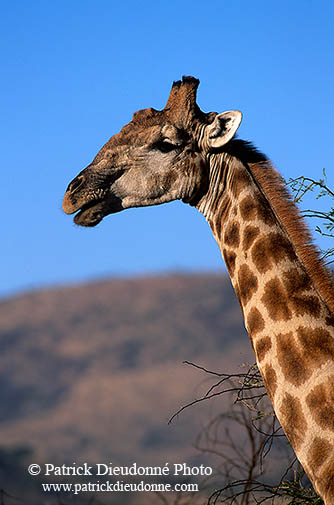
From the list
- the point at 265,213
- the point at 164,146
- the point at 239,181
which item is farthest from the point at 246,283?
the point at 164,146

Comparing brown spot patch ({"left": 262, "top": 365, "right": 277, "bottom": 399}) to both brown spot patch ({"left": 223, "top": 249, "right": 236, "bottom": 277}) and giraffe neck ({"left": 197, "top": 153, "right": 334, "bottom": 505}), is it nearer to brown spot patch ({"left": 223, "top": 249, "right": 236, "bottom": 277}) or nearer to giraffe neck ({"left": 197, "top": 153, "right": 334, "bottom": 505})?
giraffe neck ({"left": 197, "top": 153, "right": 334, "bottom": 505})

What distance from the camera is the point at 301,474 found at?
9836mm

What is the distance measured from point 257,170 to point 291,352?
214 centimetres

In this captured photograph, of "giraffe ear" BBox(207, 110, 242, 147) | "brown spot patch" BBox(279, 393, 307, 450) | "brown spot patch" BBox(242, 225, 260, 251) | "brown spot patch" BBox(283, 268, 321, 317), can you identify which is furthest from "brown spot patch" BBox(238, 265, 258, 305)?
"giraffe ear" BBox(207, 110, 242, 147)

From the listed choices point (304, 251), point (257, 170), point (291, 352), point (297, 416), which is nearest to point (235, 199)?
point (257, 170)

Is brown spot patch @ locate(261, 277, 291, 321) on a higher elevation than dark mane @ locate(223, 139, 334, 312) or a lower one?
lower

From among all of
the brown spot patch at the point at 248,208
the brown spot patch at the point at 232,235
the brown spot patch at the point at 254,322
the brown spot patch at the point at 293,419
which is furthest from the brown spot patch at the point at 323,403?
the brown spot patch at the point at 248,208

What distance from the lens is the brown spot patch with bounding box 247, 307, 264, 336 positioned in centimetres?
720

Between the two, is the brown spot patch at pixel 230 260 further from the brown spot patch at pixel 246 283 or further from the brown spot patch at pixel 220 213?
the brown spot patch at pixel 220 213

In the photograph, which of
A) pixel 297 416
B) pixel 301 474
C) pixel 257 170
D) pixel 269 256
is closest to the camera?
pixel 297 416

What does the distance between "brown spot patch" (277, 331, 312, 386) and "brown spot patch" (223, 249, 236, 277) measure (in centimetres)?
98

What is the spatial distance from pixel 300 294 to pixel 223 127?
2067mm

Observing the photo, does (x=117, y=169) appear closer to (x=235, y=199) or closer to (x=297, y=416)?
(x=235, y=199)

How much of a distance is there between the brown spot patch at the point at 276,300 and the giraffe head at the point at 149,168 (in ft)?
4.83
